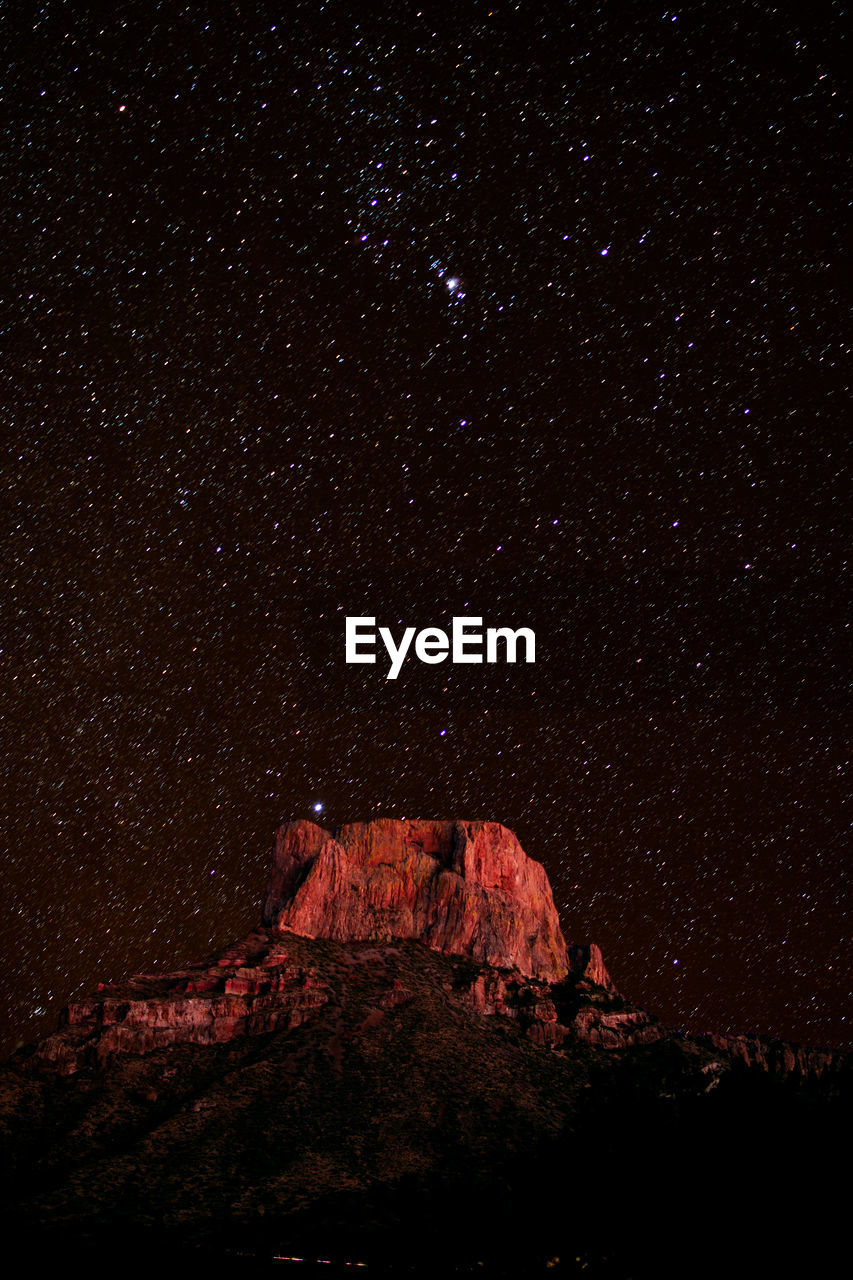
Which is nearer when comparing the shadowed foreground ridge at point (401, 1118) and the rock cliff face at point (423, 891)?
the shadowed foreground ridge at point (401, 1118)

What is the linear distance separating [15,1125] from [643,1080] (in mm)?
52295

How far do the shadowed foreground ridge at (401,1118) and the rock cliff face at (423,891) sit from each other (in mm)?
697

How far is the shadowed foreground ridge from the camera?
142ft

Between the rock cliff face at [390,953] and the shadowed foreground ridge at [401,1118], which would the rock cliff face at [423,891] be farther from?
the shadowed foreground ridge at [401,1118]

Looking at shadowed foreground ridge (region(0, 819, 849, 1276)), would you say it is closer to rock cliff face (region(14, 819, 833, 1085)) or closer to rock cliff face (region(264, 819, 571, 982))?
rock cliff face (region(14, 819, 833, 1085))

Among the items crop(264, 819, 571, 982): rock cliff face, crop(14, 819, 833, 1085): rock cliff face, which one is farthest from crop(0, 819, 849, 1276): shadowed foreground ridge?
crop(264, 819, 571, 982): rock cliff face

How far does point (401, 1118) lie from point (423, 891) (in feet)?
162

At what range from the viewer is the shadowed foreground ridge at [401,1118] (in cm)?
4331

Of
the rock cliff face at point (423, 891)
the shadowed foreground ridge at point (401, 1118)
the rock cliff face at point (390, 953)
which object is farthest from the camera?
the rock cliff face at point (423, 891)

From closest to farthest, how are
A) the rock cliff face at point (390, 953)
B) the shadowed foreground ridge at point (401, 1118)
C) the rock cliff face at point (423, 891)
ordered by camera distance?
the shadowed foreground ridge at point (401, 1118) → the rock cliff face at point (390, 953) → the rock cliff face at point (423, 891)

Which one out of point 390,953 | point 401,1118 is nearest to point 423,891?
point 390,953

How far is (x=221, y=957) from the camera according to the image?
3538 inches

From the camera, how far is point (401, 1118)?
192 feet

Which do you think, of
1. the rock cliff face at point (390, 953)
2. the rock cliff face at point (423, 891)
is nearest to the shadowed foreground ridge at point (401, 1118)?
the rock cliff face at point (390, 953)
